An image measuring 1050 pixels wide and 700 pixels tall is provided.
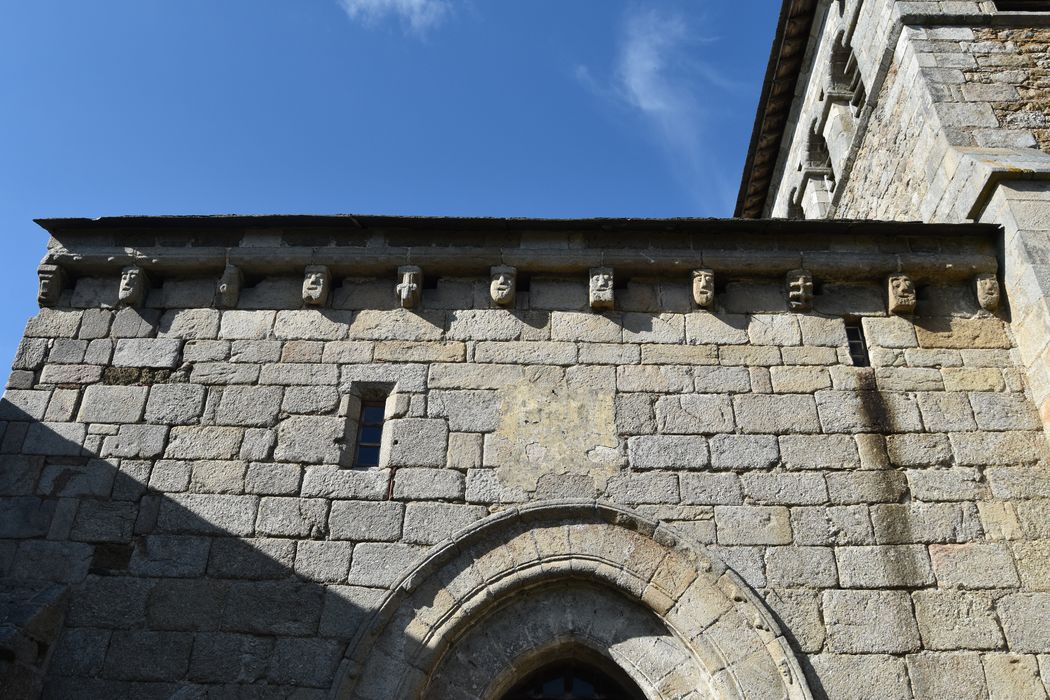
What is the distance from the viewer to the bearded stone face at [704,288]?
5.45 metres

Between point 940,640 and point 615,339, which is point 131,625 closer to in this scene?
point 615,339

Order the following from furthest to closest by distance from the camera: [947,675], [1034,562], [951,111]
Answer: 1. [951,111]
2. [1034,562]
3. [947,675]

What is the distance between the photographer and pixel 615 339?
17.6 ft

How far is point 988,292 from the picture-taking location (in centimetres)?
542

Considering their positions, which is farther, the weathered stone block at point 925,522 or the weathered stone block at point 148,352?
the weathered stone block at point 148,352

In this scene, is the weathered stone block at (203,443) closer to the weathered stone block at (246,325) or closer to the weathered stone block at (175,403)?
the weathered stone block at (175,403)

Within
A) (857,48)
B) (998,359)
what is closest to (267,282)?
(998,359)

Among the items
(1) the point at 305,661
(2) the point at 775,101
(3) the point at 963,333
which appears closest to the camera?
(1) the point at 305,661

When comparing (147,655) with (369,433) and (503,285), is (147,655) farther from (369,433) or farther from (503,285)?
(503,285)

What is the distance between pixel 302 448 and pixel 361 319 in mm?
1014

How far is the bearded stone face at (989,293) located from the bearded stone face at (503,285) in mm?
3220

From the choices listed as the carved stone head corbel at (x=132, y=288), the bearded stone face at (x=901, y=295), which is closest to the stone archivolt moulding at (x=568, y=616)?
the bearded stone face at (x=901, y=295)

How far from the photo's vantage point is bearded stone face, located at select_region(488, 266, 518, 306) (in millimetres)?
5453

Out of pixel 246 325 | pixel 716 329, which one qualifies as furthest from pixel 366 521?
pixel 716 329
